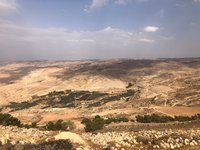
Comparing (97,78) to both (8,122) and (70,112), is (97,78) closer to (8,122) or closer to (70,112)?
(70,112)

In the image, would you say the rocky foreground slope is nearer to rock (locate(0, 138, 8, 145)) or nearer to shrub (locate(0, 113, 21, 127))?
rock (locate(0, 138, 8, 145))

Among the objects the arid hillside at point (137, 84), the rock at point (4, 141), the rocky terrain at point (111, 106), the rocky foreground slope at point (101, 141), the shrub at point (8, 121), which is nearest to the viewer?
the rocky foreground slope at point (101, 141)

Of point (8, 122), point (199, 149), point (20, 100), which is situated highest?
point (199, 149)

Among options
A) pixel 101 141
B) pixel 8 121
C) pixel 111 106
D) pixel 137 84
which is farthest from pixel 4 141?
pixel 137 84

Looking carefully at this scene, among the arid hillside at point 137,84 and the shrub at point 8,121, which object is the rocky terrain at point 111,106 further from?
the shrub at point 8,121

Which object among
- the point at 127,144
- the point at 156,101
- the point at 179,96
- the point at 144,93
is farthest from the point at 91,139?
the point at 144,93

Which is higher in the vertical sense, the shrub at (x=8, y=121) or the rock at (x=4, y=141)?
the rock at (x=4, y=141)

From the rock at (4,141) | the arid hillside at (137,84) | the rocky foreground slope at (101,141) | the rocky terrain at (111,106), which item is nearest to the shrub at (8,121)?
the rocky terrain at (111,106)

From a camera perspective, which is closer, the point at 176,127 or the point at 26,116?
the point at 176,127
